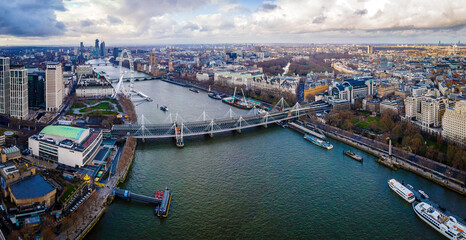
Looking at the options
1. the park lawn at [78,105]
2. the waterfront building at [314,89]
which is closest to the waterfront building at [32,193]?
the park lawn at [78,105]

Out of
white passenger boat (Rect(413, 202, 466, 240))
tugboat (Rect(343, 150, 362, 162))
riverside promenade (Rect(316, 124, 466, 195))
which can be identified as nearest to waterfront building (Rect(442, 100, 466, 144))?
riverside promenade (Rect(316, 124, 466, 195))

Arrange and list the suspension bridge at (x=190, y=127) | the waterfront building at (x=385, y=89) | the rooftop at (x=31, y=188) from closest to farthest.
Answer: the rooftop at (x=31, y=188), the suspension bridge at (x=190, y=127), the waterfront building at (x=385, y=89)

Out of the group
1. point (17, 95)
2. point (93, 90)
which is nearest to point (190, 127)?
point (17, 95)

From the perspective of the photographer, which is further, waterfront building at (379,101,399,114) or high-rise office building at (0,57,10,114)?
waterfront building at (379,101,399,114)

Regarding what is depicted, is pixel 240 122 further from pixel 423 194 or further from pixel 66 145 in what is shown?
pixel 423 194

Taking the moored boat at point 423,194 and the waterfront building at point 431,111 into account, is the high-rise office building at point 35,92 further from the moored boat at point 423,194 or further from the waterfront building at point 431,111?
the waterfront building at point 431,111

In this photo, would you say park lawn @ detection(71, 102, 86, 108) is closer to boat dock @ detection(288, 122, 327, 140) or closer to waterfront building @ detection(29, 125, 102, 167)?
waterfront building @ detection(29, 125, 102, 167)
